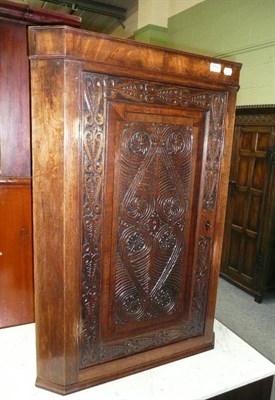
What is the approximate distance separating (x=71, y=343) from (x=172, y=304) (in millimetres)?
369

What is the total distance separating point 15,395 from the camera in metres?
0.90

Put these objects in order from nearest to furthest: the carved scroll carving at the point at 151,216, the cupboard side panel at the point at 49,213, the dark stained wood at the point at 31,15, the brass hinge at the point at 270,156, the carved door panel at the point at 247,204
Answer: the cupboard side panel at the point at 49,213 < the carved scroll carving at the point at 151,216 < the dark stained wood at the point at 31,15 < the brass hinge at the point at 270,156 < the carved door panel at the point at 247,204

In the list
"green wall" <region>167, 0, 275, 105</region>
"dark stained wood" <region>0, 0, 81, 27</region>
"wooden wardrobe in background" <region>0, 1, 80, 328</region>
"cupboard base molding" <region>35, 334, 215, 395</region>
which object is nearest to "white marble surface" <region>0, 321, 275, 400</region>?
"cupboard base molding" <region>35, 334, 215, 395</region>

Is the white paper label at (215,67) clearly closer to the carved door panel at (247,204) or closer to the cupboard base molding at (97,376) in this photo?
the cupboard base molding at (97,376)

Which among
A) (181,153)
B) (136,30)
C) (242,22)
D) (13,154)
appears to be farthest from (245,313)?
(136,30)

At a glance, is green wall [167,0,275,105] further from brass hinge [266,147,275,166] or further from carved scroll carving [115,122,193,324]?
carved scroll carving [115,122,193,324]

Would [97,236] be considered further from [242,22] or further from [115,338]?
[242,22]

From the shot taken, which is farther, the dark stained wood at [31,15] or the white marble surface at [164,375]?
the dark stained wood at [31,15]

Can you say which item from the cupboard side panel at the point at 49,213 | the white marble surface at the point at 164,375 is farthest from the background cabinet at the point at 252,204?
the cupboard side panel at the point at 49,213

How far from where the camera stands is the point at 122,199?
2.97 feet

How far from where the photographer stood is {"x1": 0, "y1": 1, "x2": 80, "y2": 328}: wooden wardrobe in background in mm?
1083

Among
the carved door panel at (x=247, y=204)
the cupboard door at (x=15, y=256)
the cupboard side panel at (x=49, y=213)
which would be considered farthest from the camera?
the carved door panel at (x=247, y=204)

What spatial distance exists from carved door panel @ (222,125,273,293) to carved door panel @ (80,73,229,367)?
183 cm

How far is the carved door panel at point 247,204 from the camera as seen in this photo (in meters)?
2.67
